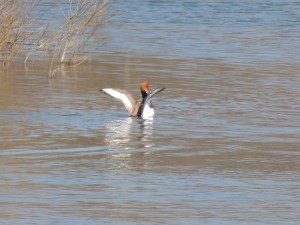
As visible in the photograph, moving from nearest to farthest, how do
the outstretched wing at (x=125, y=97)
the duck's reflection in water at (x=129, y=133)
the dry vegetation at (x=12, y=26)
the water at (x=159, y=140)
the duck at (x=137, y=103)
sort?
1. the water at (x=159, y=140)
2. the duck's reflection in water at (x=129, y=133)
3. the duck at (x=137, y=103)
4. the outstretched wing at (x=125, y=97)
5. the dry vegetation at (x=12, y=26)

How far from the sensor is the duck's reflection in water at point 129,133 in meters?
11.1

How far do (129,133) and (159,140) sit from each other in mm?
538

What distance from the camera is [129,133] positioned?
38.7ft

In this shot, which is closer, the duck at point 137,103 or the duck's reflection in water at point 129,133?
the duck's reflection in water at point 129,133

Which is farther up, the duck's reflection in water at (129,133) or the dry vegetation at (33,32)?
the dry vegetation at (33,32)

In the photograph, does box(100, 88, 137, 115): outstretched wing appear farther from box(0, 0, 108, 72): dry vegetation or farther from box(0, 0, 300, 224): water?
box(0, 0, 108, 72): dry vegetation

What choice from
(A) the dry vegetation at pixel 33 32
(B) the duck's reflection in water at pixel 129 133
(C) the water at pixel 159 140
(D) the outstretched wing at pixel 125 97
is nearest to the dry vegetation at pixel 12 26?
(A) the dry vegetation at pixel 33 32

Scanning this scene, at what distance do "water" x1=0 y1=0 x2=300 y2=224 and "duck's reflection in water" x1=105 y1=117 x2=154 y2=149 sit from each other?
0.02 meters

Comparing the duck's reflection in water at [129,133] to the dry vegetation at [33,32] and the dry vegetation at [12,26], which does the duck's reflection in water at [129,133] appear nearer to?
the dry vegetation at [12,26]

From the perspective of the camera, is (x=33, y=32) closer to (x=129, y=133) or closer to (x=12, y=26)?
(x=12, y=26)

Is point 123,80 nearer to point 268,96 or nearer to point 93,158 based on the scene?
point 268,96

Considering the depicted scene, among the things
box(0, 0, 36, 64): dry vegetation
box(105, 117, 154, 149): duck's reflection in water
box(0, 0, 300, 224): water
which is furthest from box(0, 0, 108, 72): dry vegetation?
box(105, 117, 154, 149): duck's reflection in water

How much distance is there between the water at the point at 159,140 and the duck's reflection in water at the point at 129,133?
2 centimetres

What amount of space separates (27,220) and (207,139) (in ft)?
13.0
